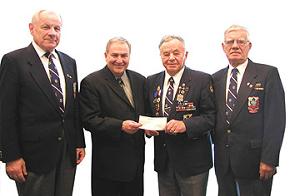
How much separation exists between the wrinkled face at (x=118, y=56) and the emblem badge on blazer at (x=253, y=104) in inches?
36.2

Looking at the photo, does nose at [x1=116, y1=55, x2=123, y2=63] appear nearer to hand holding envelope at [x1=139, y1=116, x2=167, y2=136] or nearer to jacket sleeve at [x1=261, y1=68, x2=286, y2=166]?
hand holding envelope at [x1=139, y1=116, x2=167, y2=136]

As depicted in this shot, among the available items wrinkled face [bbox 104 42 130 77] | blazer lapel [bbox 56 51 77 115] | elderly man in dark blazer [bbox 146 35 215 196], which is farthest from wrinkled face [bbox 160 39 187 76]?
blazer lapel [bbox 56 51 77 115]

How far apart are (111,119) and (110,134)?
0.34 feet

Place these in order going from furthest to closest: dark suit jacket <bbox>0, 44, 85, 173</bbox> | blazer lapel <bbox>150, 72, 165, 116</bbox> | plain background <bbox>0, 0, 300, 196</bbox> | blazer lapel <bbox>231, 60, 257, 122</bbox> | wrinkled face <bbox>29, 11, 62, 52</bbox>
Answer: plain background <bbox>0, 0, 300, 196</bbox> → blazer lapel <bbox>150, 72, 165, 116</bbox> → blazer lapel <bbox>231, 60, 257, 122</bbox> → wrinkled face <bbox>29, 11, 62, 52</bbox> → dark suit jacket <bbox>0, 44, 85, 173</bbox>

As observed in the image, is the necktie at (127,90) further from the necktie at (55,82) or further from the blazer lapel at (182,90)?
the necktie at (55,82)

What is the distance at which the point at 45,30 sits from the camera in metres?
2.35

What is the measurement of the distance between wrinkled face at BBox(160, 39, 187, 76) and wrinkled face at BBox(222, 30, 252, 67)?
0.33 metres

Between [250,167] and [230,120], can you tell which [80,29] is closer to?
[230,120]

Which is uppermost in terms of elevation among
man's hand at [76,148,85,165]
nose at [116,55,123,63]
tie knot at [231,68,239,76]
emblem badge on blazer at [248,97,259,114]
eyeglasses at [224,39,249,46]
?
eyeglasses at [224,39,249,46]

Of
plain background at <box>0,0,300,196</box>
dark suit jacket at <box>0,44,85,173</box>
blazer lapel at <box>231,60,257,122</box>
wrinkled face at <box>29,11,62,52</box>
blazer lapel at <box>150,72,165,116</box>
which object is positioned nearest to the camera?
dark suit jacket at <box>0,44,85,173</box>

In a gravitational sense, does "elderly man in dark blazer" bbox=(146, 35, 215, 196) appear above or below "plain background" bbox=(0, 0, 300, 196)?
below

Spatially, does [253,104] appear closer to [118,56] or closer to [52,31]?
[118,56]

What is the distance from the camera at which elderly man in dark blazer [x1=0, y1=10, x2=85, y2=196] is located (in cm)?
222

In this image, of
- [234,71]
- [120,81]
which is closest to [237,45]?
[234,71]
